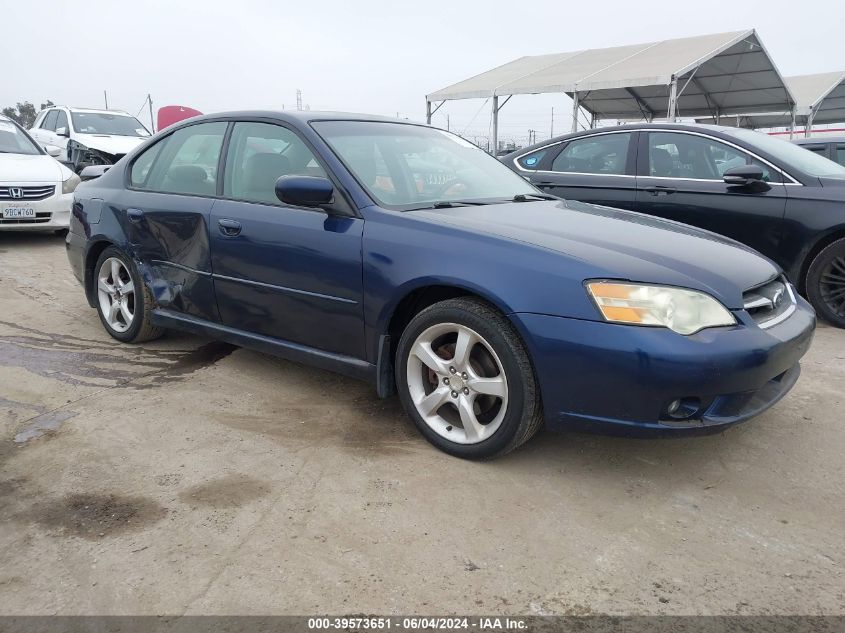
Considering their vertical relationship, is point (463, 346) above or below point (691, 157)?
below

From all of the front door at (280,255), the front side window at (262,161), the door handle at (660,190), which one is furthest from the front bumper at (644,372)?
the door handle at (660,190)

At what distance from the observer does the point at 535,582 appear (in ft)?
6.68

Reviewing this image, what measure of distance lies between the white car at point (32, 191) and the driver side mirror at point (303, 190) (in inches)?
219

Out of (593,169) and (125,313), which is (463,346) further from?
(593,169)

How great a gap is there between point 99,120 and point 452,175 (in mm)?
11547

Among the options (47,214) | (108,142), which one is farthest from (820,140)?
(108,142)

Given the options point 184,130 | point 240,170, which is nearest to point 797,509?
point 240,170

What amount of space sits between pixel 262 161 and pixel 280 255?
0.60 m

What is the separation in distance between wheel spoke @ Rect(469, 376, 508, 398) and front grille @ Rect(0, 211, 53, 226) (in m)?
6.99

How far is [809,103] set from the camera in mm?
20797

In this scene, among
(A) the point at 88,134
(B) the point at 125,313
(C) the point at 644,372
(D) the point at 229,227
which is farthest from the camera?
(A) the point at 88,134

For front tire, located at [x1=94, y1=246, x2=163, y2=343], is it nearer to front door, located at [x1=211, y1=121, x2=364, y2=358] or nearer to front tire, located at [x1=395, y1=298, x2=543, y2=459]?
front door, located at [x1=211, y1=121, x2=364, y2=358]

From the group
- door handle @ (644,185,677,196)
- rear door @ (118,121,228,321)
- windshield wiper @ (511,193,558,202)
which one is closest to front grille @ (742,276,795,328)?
windshield wiper @ (511,193,558,202)

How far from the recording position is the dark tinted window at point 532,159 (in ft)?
20.3
